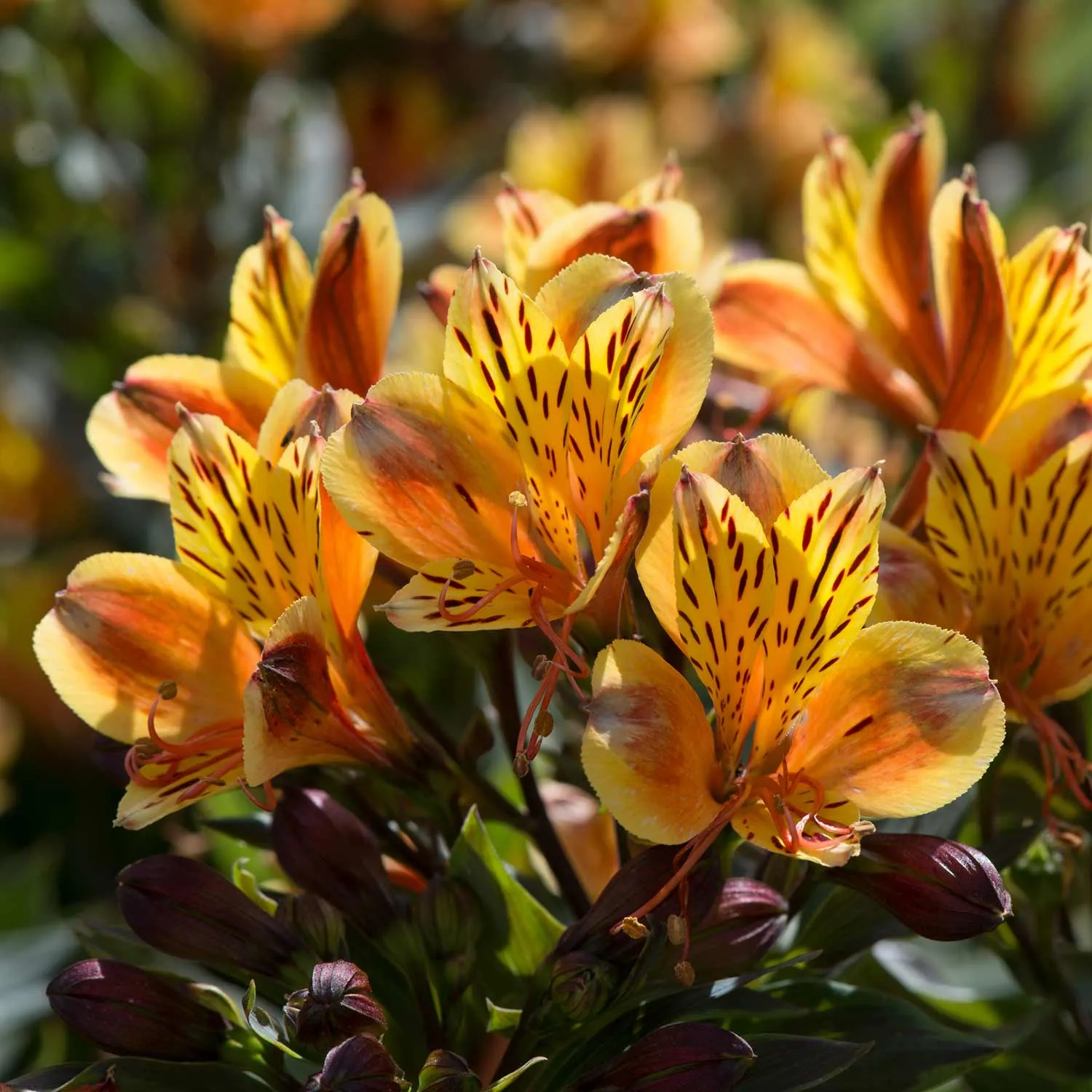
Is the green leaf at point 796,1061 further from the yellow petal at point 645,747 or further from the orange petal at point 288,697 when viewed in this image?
the orange petal at point 288,697

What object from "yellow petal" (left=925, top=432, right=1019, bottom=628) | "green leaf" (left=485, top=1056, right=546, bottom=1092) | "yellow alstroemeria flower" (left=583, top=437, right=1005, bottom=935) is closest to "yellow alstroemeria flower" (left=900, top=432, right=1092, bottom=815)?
"yellow petal" (left=925, top=432, right=1019, bottom=628)

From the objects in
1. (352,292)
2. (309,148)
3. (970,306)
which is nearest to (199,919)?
(352,292)

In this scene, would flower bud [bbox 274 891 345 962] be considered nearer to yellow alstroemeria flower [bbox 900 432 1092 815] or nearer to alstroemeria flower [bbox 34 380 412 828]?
alstroemeria flower [bbox 34 380 412 828]

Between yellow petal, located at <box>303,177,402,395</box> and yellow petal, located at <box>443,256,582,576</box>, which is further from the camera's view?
yellow petal, located at <box>303,177,402,395</box>

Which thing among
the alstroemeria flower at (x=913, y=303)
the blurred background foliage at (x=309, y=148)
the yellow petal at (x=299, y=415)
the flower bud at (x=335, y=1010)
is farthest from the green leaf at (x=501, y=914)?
the blurred background foliage at (x=309, y=148)

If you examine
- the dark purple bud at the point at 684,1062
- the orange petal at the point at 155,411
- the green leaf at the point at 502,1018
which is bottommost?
the green leaf at the point at 502,1018

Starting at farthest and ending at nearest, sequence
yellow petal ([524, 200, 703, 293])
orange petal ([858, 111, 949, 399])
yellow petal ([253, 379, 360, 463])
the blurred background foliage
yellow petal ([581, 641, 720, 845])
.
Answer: the blurred background foliage
orange petal ([858, 111, 949, 399])
yellow petal ([524, 200, 703, 293])
yellow petal ([253, 379, 360, 463])
yellow petal ([581, 641, 720, 845])

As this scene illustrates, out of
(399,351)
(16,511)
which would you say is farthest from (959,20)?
(16,511)
